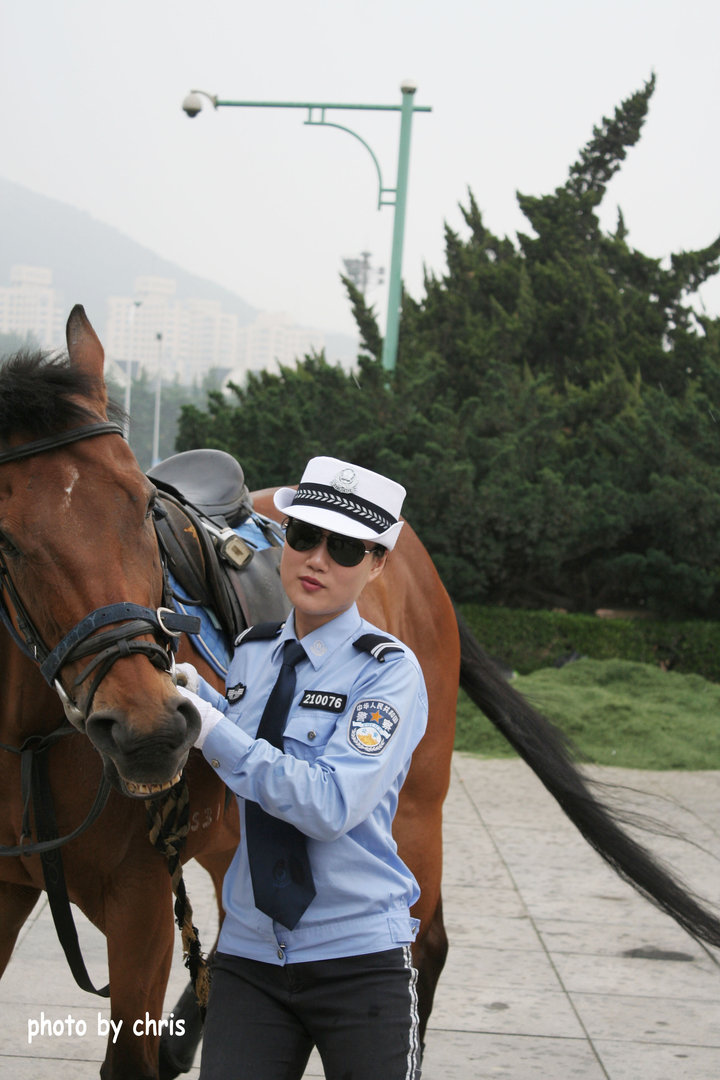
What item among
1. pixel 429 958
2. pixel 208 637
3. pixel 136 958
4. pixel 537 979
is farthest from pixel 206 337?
pixel 136 958

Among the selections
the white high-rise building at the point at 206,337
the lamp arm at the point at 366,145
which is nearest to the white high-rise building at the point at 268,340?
the white high-rise building at the point at 206,337

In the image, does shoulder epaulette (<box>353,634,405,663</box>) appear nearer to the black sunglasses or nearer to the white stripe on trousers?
the black sunglasses

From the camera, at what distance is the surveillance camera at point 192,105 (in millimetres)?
11531

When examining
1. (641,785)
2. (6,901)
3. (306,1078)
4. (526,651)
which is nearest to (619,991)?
(306,1078)

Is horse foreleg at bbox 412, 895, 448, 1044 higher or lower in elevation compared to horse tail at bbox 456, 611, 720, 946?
lower

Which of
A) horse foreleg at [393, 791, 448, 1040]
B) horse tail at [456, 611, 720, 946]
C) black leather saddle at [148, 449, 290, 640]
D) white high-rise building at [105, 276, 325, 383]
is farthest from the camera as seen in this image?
white high-rise building at [105, 276, 325, 383]

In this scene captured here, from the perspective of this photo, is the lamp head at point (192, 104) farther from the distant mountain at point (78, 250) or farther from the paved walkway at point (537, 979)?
the distant mountain at point (78, 250)

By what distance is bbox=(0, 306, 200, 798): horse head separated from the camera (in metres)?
1.88

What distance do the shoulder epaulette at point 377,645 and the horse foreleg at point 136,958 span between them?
33.2 inches

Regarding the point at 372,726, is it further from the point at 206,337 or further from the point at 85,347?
the point at 206,337

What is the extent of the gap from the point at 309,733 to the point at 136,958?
0.87 metres

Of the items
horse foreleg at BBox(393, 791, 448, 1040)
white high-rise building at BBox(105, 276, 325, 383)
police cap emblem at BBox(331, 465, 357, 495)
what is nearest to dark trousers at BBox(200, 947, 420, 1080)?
police cap emblem at BBox(331, 465, 357, 495)

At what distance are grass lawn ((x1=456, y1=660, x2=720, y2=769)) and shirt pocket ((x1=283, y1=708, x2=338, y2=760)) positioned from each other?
5970mm

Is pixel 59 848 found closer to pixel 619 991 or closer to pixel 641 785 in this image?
pixel 619 991
